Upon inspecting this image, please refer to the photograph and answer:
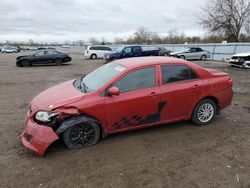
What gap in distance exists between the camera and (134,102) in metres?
4.42

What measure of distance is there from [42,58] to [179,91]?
17663mm

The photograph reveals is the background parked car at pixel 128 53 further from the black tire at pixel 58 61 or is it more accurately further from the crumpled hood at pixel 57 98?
the crumpled hood at pixel 57 98

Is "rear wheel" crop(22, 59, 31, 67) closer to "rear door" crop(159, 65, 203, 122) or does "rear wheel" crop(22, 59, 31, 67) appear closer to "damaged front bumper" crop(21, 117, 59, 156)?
"damaged front bumper" crop(21, 117, 59, 156)

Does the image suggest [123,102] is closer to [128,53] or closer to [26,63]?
[26,63]

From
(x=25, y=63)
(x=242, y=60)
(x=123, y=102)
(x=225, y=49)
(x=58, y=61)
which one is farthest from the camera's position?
(x=225, y=49)

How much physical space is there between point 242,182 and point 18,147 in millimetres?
3704

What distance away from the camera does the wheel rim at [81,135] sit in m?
4.15

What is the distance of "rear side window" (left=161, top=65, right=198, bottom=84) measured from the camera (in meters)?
4.84

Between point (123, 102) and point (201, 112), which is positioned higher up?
point (123, 102)

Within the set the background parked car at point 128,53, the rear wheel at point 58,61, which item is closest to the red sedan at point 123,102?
the rear wheel at point 58,61

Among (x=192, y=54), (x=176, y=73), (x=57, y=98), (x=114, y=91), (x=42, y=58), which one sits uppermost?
(x=176, y=73)

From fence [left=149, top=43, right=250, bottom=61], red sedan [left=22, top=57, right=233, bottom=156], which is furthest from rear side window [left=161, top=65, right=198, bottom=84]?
fence [left=149, top=43, right=250, bottom=61]

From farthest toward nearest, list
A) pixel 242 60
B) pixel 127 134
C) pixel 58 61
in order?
pixel 58 61 → pixel 242 60 → pixel 127 134

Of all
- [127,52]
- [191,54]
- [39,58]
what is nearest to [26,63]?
[39,58]
